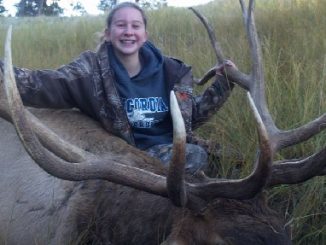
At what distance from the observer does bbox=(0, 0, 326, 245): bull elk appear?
2.95m

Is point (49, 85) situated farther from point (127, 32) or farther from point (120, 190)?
point (120, 190)

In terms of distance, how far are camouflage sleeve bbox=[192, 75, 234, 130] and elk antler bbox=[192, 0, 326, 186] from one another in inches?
4.4

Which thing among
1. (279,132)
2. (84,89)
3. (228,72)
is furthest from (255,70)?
(84,89)

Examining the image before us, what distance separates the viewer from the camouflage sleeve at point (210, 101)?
15.6 ft

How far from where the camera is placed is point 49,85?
4.06 metres

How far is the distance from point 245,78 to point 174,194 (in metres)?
1.62

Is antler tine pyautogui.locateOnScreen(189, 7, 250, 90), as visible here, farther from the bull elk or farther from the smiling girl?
the bull elk

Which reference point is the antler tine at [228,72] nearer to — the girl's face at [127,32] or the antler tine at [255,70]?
the antler tine at [255,70]

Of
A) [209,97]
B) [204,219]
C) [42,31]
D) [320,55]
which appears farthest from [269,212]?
[42,31]

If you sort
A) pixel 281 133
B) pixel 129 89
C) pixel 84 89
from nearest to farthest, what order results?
pixel 281 133 → pixel 84 89 → pixel 129 89

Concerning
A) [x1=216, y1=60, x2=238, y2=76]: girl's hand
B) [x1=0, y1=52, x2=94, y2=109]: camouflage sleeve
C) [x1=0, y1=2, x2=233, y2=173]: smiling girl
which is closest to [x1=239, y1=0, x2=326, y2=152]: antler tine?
[x1=216, y1=60, x2=238, y2=76]: girl's hand

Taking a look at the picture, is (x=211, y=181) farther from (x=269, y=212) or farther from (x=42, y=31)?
(x=42, y=31)

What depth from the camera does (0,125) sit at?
4129 mm

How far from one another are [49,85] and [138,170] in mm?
1143
